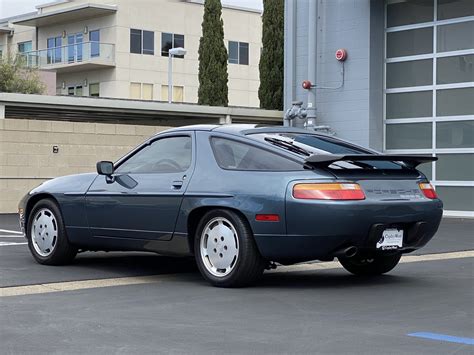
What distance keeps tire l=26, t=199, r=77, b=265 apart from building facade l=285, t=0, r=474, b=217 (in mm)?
12618

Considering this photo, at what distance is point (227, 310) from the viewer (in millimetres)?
6836

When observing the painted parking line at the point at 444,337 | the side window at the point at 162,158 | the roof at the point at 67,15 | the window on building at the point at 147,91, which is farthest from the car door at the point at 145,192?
the window on building at the point at 147,91

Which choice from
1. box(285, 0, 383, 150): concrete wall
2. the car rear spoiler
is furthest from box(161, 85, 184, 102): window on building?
the car rear spoiler

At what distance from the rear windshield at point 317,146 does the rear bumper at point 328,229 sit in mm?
451

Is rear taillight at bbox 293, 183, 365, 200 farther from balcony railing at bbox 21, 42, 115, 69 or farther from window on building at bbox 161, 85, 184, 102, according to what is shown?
window on building at bbox 161, 85, 184, 102

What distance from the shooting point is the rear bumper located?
24.7ft

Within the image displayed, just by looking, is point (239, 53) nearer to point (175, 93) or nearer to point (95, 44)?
point (175, 93)

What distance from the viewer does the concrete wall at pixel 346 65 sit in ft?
71.4

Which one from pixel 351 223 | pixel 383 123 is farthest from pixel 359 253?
pixel 383 123

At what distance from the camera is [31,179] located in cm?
2120

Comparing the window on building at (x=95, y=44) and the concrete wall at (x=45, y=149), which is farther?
the window on building at (x=95, y=44)

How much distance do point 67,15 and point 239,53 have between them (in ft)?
34.2

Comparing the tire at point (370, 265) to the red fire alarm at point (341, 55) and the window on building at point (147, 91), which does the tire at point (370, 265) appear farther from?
the window on building at point (147, 91)

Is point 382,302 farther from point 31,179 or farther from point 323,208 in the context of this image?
point 31,179
